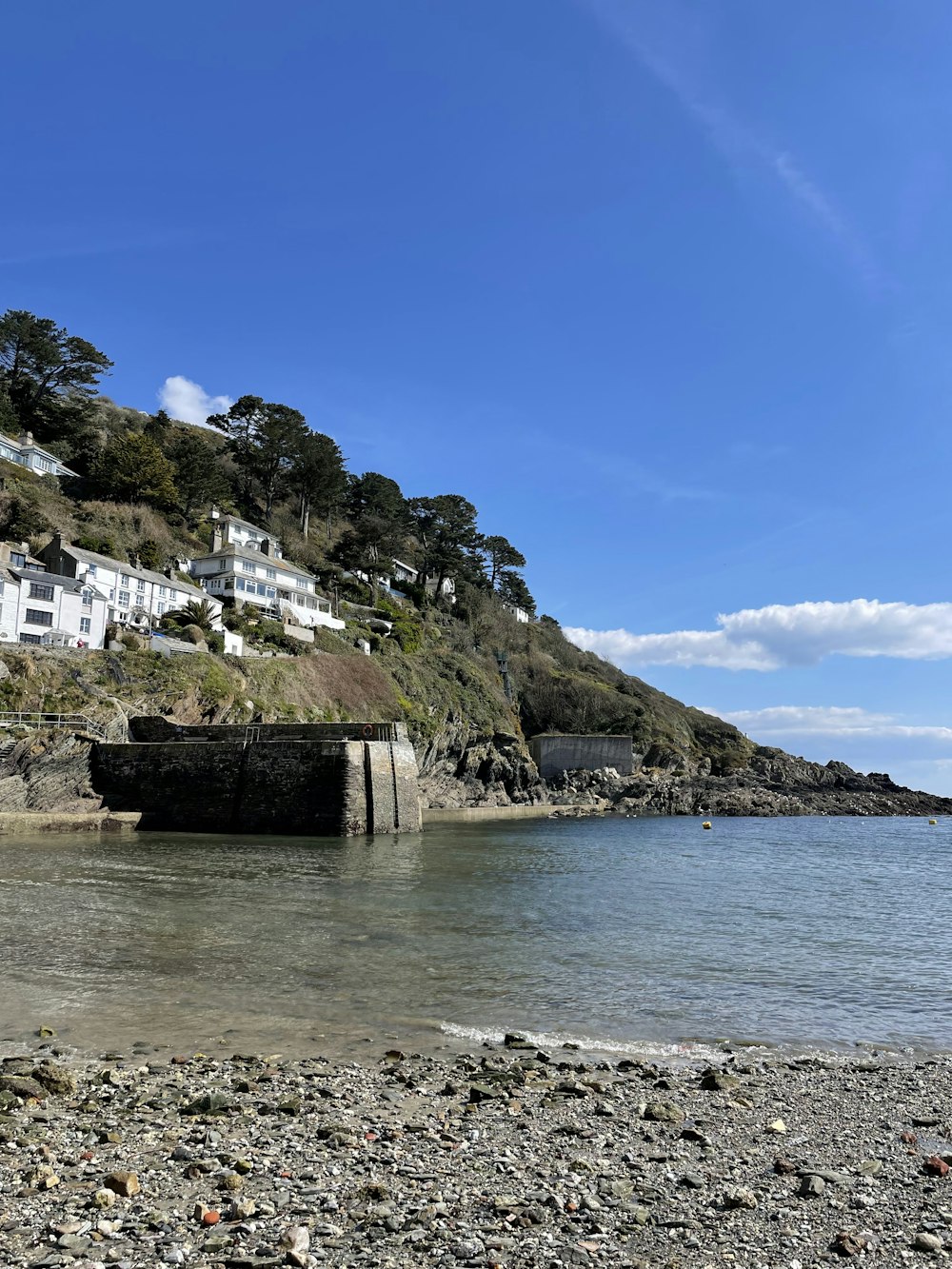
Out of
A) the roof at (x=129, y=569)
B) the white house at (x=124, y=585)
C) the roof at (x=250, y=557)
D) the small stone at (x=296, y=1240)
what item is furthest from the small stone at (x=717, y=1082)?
the roof at (x=250, y=557)

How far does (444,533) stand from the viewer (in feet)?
322

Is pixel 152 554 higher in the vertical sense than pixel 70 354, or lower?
lower

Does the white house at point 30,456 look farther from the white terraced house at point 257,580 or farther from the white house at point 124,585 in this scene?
A: the white house at point 124,585

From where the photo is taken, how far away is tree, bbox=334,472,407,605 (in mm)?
82438

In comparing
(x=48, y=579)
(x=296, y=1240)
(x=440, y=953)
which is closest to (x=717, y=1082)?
(x=296, y=1240)

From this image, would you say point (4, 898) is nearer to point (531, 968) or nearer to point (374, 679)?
point (531, 968)

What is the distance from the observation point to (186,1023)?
A: 970cm

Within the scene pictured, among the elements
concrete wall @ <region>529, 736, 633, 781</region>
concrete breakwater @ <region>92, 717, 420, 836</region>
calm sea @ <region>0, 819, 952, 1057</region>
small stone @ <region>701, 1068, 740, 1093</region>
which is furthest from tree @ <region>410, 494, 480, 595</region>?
small stone @ <region>701, 1068, 740, 1093</region>

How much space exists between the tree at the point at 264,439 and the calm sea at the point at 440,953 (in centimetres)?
5965

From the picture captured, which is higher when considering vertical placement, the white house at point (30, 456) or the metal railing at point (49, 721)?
the white house at point (30, 456)

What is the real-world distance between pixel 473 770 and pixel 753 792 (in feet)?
114

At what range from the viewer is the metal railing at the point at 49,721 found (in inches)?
1414

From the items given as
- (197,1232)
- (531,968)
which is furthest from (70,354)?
(197,1232)

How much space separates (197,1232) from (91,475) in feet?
228
